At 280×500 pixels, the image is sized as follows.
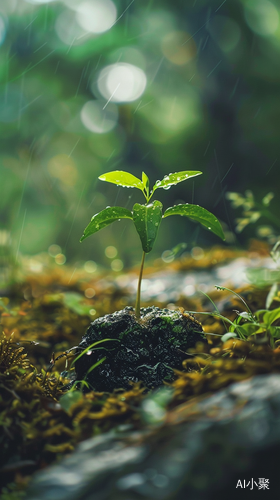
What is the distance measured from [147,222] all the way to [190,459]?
2.17ft

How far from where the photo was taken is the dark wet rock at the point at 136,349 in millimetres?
1126

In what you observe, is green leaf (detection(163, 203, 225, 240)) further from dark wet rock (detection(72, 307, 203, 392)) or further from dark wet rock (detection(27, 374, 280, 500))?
dark wet rock (detection(27, 374, 280, 500))

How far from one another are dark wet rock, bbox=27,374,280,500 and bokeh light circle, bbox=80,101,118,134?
27.5 feet

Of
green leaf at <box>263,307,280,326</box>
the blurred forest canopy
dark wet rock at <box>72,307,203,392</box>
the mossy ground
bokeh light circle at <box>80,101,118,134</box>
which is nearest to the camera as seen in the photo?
the mossy ground

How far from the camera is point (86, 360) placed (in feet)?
3.88

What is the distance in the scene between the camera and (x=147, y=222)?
1.09 metres

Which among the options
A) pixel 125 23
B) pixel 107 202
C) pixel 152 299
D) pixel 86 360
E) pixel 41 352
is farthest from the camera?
pixel 107 202

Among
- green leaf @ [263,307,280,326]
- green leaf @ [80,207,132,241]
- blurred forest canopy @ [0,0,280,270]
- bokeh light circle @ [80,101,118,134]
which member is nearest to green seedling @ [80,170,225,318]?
green leaf @ [80,207,132,241]

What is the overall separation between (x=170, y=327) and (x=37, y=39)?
8.55m

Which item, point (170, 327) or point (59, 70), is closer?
point (170, 327)

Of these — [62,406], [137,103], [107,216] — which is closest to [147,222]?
[107,216]

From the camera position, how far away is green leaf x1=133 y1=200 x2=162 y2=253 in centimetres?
107

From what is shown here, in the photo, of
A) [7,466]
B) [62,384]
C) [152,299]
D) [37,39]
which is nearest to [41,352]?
[62,384]

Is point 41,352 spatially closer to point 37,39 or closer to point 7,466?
point 7,466
